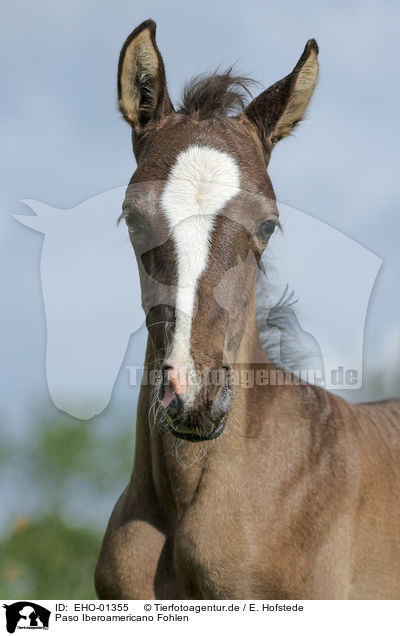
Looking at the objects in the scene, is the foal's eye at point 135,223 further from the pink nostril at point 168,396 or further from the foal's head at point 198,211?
the pink nostril at point 168,396

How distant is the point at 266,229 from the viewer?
3.69m

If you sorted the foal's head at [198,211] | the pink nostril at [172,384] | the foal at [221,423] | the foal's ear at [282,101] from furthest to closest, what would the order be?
the foal's ear at [282,101], the foal at [221,423], the foal's head at [198,211], the pink nostril at [172,384]

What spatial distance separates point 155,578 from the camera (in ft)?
12.0

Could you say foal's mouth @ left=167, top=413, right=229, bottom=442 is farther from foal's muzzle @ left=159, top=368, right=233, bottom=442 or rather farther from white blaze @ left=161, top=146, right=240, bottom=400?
white blaze @ left=161, top=146, right=240, bottom=400

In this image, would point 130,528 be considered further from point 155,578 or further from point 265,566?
point 265,566

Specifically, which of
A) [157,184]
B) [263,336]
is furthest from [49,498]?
[157,184]

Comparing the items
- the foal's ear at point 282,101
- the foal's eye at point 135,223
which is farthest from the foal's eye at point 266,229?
the foal's ear at point 282,101

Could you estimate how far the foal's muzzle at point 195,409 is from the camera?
117 inches

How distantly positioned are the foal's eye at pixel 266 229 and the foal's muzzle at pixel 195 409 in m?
0.95

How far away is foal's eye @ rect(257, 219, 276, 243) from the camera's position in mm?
3654

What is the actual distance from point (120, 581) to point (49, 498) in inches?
641

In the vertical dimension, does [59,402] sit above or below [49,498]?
above
